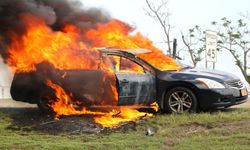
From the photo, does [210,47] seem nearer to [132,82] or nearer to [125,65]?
[125,65]

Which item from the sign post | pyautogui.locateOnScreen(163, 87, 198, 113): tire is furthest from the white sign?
pyautogui.locateOnScreen(163, 87, 198, 113): tire

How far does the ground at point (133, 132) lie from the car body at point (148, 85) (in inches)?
Answer: 18.2

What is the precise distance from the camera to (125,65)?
35.1 feet

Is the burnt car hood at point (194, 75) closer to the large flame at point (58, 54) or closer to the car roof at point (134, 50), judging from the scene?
the large flame at point (58, 54)

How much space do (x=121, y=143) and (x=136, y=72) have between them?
3088mm

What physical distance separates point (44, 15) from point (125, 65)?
2108 millimetres

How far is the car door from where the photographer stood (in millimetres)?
10117

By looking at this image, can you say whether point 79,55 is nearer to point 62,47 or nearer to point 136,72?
point 62,47

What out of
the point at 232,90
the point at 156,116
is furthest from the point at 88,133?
the point at 232,90

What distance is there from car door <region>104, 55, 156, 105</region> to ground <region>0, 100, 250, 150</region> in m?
0.64

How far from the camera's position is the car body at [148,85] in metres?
10.2

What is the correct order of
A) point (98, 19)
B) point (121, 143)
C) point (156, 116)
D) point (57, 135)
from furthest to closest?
1. point (98, 19)
2. point (156, 116)
3. point (57, 135)
4. point (121, 143)

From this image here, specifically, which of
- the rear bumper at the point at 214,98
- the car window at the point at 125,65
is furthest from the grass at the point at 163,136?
the car window at the point at 125,65

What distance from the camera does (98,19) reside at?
12055 millimetres
